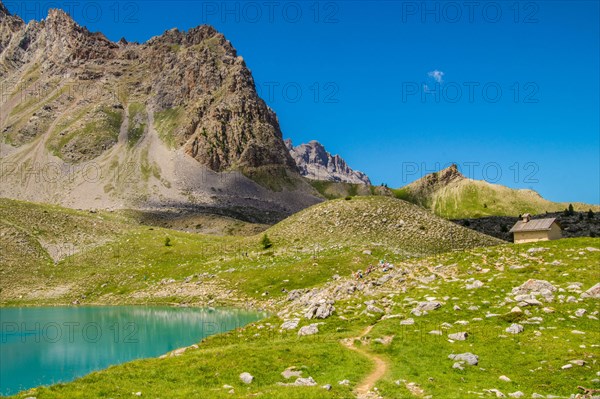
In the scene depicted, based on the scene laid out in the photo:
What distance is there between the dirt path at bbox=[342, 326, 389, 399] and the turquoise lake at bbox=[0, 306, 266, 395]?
619 inches

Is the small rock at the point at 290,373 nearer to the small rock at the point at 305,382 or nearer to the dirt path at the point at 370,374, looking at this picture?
the small rock at the point at 305,382

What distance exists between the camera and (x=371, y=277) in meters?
44.4

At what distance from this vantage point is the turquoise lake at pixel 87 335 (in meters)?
32.1

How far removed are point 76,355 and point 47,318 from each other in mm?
24344

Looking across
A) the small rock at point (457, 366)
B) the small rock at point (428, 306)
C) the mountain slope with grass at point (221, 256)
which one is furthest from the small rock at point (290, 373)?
the mountain slope with grass at point (221, 256)

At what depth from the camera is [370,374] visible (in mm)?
22984

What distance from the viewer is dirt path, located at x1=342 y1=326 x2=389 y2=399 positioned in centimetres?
2014

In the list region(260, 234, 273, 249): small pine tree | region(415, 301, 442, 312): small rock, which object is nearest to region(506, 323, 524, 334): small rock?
region(415, 301, 442, 312): small rock

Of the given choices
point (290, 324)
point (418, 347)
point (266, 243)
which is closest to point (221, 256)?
point (266, 243)

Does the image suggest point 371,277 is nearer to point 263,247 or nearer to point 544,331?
point 544,331

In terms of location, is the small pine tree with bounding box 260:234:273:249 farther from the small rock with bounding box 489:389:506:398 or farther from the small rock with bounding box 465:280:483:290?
the small rock with bounding box 489:389:506:398

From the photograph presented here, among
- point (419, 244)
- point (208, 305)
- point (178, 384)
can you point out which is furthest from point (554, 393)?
point (419, 244)

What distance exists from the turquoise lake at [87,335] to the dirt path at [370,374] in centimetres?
1573

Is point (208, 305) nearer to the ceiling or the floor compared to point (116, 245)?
nearer to the floor
